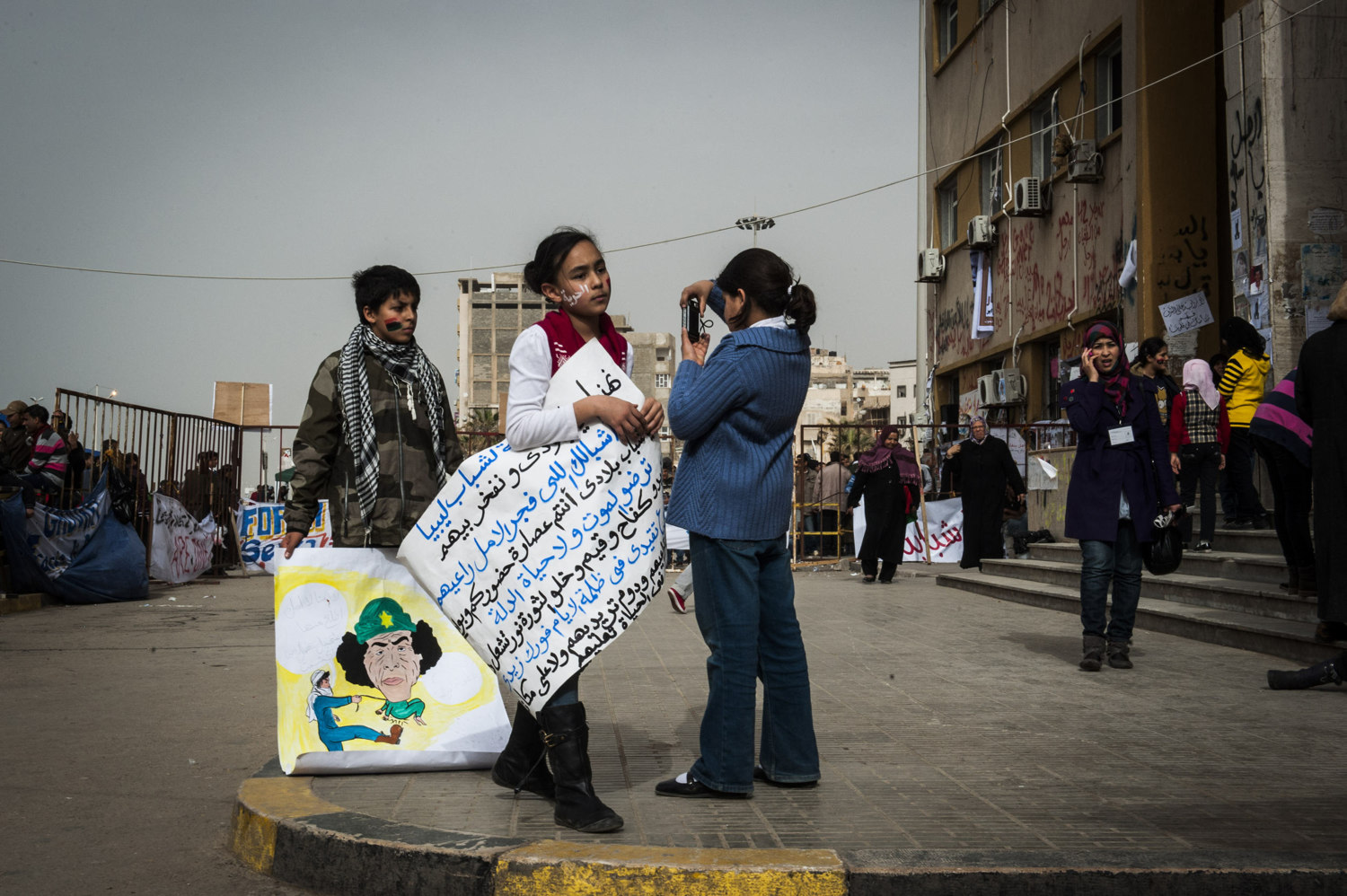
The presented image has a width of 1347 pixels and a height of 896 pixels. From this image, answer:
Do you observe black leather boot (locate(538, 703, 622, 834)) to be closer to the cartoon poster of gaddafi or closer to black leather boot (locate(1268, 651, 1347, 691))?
the cartoon poster of gaddafi

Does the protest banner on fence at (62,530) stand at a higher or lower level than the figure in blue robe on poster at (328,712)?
higher

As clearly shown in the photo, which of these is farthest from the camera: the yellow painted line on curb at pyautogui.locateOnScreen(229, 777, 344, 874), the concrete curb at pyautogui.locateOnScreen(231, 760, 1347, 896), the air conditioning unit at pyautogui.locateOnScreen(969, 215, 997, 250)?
the air conditioning unit at pyautogui.locateOnScreen(969, 215, 997, 250)

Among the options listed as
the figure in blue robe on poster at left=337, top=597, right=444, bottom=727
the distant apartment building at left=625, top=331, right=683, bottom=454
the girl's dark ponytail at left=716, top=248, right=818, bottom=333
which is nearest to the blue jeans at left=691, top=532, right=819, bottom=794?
the girl's dark ponytail at left=716, top=248, right=818, bottom=333

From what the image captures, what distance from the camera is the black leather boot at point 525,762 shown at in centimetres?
407

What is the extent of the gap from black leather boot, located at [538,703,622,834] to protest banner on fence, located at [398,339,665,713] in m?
0.09

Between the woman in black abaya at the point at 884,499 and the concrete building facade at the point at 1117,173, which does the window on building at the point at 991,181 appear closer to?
the concrete building facade at the point at 1117,173

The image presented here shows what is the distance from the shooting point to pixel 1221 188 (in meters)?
15.8

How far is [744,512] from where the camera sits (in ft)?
13.1

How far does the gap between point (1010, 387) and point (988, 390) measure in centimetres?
69

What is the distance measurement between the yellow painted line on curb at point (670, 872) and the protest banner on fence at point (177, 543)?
45.7 feet

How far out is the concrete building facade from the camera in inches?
467

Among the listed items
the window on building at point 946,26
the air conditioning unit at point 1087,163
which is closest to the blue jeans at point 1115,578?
the air conditioning unit at point 1087,163

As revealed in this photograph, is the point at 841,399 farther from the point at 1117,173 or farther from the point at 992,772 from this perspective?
the point at 992,772

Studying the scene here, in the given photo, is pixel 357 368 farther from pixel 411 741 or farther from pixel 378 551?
pixel 411 741
